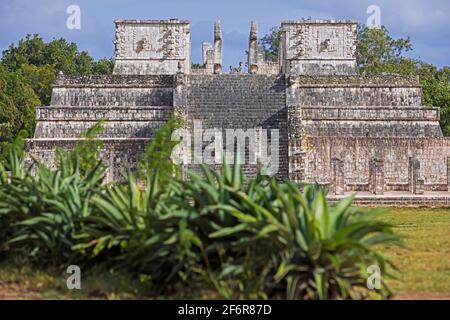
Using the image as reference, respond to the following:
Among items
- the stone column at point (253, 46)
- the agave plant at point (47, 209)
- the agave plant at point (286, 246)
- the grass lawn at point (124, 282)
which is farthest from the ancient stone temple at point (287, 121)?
the agave plant at point (286, 246)

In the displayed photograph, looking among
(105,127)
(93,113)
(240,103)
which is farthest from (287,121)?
(93,113)

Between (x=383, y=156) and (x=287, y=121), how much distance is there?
3.14 m

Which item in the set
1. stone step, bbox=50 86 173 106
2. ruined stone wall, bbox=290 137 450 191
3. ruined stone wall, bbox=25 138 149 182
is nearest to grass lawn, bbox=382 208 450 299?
ruined stone wall, bbox=290 137 450 191

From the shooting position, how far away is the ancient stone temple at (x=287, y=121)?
979 inches

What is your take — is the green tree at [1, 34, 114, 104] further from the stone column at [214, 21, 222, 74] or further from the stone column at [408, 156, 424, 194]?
the stone column at [408, 156, 424, 194]

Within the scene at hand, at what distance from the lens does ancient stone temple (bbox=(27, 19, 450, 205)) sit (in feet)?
81.6

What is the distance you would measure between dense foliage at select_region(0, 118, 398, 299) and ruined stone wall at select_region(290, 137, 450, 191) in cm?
1726

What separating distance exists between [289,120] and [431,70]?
30.2 metres

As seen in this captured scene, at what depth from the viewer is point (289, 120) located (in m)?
25.6

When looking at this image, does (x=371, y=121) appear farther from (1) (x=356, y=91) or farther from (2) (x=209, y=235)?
(2) (x=209, y=235)

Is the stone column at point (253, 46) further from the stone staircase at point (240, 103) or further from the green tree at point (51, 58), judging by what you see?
the green tree at point (51, 58)

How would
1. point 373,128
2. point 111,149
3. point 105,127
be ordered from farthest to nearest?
point 373,128, point 105,127, point 111,149

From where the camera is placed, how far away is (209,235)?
7.07m
